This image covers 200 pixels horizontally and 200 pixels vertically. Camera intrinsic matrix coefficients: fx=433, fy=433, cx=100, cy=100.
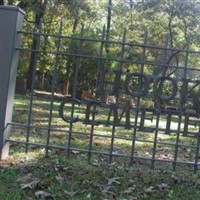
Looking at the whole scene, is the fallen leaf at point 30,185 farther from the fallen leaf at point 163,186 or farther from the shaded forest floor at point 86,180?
the fallen leaf at point 163,186

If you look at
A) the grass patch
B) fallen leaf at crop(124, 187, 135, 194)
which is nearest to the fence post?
the grass patch

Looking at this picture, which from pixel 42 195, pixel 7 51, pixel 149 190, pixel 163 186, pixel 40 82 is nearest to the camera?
pixel 42 195

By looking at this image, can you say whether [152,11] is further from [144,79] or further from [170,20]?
[144,79]

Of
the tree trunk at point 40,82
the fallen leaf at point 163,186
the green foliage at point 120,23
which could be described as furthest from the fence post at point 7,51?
the tree trunk at point 40,82

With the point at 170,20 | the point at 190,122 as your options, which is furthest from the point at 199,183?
the point at 170,20

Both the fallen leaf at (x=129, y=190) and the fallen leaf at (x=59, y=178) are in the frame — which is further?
the fallen leaf at (x=59, y=178)

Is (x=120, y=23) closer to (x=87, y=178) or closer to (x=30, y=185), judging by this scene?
(x=87, y=178)

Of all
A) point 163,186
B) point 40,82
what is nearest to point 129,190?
point 163,186

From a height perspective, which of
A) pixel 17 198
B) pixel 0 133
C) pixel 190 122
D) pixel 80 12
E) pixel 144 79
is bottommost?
pixel 17 198

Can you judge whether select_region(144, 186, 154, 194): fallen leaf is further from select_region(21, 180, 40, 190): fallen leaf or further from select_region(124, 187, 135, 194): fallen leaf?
select_region(21, 180, 40, 190): fallen leaf

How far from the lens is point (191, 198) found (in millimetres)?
4598

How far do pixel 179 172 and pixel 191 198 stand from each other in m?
0.87

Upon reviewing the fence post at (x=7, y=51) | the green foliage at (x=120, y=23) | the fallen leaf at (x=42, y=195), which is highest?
the green foliage at (x=120, y=23)

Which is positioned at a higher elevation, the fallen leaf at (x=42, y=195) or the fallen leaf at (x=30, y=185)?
the fallen leaf at (x=30, y=185)
